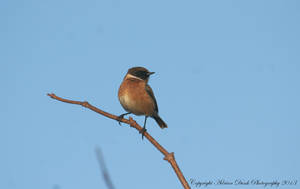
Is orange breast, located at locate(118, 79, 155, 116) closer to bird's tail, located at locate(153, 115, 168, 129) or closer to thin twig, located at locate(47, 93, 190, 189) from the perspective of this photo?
bird's tail, located at locate(153, 115, 168, 129)

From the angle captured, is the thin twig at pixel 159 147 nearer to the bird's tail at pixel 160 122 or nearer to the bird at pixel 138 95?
the bird at pixel 138 95

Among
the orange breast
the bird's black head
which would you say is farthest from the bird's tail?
the bird's black head

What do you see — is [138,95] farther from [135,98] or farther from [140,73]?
[140,73]

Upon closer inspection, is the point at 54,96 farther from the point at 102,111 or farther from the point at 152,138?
the point at 152,138

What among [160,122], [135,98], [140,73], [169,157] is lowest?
[160,122]

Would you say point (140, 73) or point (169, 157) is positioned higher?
point (169, 157)

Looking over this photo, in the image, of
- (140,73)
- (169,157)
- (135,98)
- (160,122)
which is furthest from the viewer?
(160,122)

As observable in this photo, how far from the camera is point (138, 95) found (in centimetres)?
918

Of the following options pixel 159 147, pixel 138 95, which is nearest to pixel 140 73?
pixel 138 95

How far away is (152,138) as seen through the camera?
3.52 meters

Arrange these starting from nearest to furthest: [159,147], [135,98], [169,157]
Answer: [169,157], [159,147], [135,98]

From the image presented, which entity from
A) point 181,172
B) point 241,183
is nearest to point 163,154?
point 181,172

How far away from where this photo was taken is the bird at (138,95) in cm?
914

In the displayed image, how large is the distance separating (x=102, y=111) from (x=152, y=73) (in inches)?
230
